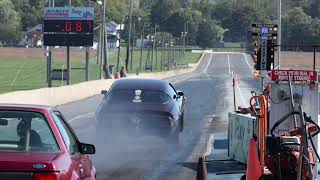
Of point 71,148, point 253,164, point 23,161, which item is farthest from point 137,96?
point 23,161

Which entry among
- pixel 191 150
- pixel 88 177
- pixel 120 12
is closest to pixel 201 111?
pixel 191 150

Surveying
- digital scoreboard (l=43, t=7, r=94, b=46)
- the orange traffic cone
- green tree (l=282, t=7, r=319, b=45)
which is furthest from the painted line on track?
green tree (l=282, t=7, r=319, b=45)

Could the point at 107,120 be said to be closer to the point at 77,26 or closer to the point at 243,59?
the point at 77,26

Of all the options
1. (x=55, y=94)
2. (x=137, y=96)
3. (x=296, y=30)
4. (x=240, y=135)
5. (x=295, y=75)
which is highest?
(x=295, y=75)

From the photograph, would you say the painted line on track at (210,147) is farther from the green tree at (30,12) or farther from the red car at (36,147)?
the green tree at (30,12)

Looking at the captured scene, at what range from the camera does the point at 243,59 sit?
155 meters

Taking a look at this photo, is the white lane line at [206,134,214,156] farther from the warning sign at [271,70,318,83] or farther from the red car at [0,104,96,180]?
the red car at [0,104,96,180]

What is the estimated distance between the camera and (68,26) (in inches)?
1766

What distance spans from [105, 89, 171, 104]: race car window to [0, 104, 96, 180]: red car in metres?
9.36

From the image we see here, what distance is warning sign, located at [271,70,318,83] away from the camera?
9.31 m

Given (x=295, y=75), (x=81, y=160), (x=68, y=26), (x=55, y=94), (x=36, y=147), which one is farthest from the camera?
(x=68, y=26)

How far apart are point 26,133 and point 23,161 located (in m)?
0.69

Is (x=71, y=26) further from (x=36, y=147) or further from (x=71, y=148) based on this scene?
(x=36, y=147)

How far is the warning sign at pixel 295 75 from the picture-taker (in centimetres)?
931
